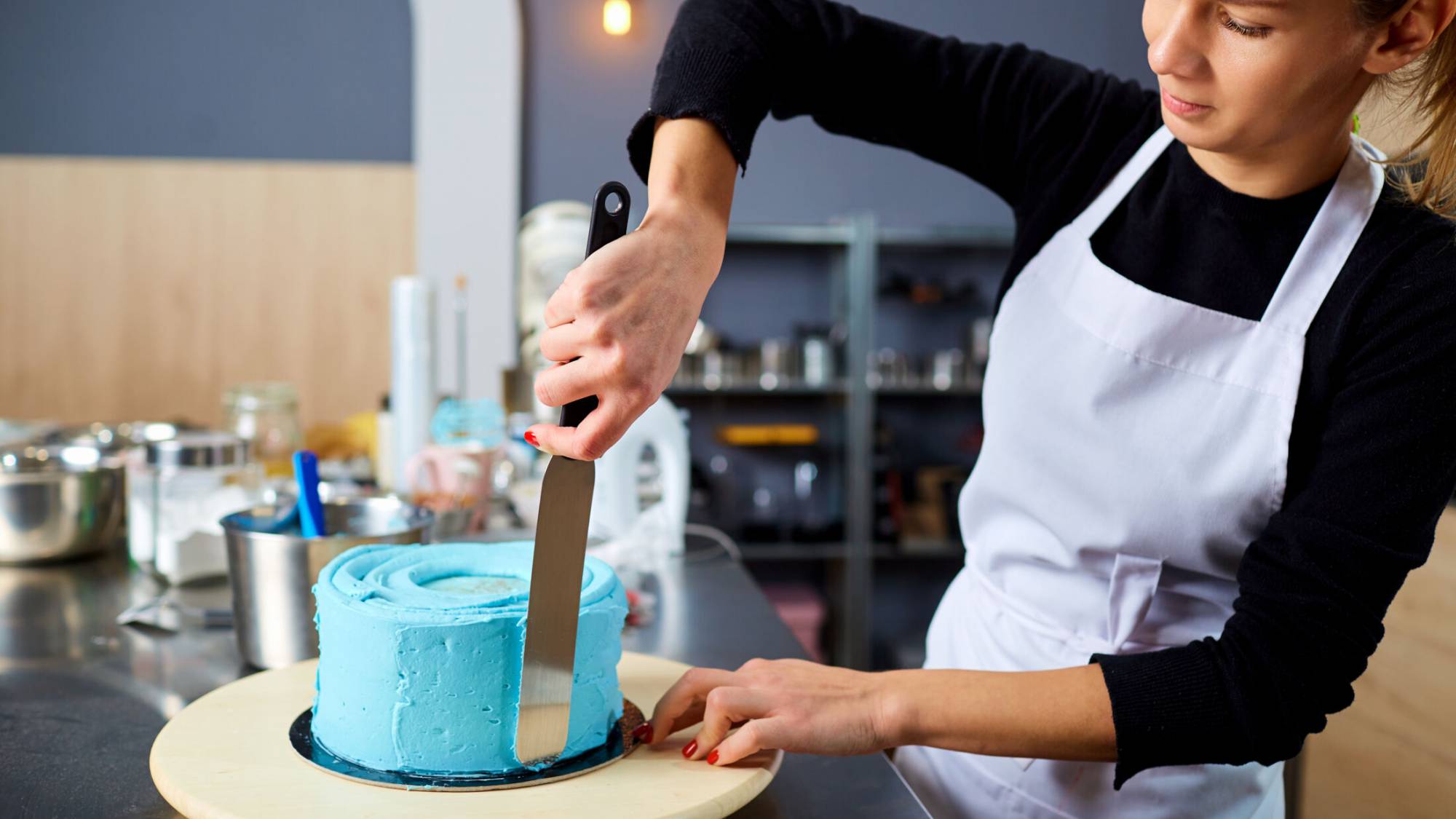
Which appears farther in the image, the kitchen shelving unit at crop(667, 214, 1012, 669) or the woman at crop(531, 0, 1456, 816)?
the kitchen shelving unit at crop(667, 214, 1012, 669)

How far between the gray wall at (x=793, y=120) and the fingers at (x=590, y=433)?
3545 mm

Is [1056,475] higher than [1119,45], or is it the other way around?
[1119,45]

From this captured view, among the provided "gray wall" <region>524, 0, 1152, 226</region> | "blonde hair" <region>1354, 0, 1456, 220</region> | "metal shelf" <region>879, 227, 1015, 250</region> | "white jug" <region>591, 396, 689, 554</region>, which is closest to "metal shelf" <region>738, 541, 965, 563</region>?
"metal shelf" <region>879, 227, 1015, 250</region>

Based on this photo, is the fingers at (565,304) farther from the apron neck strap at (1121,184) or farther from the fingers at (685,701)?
the apron neck strap at (1121,184)

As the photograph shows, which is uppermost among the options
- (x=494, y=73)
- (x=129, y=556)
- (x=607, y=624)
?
(x=494, y=73)

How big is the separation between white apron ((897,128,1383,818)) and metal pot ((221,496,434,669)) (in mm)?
629

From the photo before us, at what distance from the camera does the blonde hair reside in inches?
37.6

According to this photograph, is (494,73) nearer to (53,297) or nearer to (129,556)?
(53,297)

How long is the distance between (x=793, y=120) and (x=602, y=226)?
3729mm

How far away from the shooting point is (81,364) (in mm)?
4203

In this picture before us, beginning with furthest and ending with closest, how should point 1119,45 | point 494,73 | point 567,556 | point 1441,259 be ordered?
point 1119,45
point 494,73
point 1441,259
point 567,556

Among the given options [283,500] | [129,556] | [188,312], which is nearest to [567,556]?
[283,500]

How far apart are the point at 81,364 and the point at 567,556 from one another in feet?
13.6

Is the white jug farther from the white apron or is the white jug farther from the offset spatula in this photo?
the offset spatula
